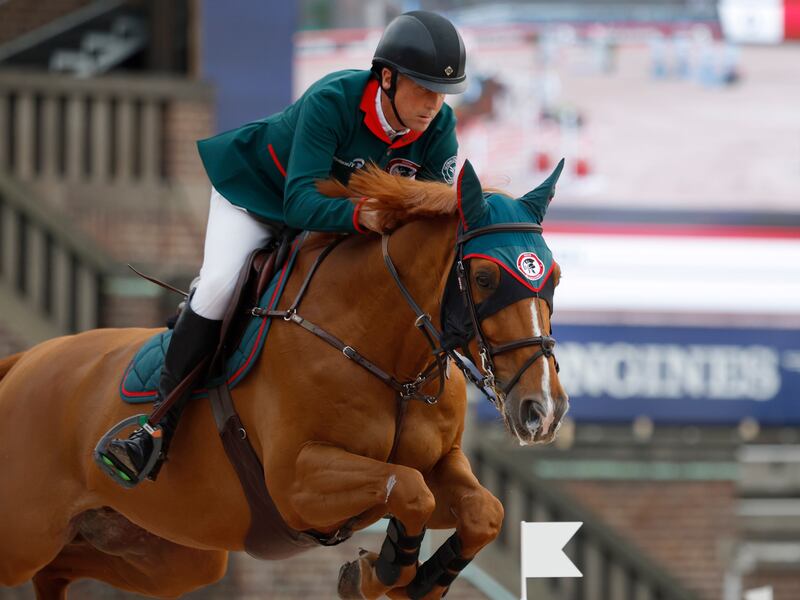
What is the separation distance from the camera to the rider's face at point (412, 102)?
4.67 meters

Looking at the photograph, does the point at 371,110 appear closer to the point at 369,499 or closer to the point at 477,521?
the point at 369,499

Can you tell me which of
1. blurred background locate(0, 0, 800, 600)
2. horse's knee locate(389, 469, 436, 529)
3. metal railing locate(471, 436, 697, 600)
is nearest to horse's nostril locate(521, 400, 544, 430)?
horse's knee locate(389, 469, 436, 529)

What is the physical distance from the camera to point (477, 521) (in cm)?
461

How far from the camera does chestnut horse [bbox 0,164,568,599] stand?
430 cm

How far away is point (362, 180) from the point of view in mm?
4699

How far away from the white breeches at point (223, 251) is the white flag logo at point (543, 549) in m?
1.31

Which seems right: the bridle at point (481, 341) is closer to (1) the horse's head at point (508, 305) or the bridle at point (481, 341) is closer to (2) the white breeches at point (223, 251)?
(1) the horse's head at point (508, 305)

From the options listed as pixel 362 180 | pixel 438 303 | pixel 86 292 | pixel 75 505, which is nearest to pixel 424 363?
pixel 438 303

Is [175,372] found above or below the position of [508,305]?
below

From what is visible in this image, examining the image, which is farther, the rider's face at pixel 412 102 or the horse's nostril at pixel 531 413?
the rider's face at pixel 412 102

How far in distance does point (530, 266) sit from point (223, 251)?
126 cm

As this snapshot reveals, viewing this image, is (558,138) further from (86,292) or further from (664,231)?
(86,292)

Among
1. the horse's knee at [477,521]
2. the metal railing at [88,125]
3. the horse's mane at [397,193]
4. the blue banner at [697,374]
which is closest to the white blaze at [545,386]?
the horse's mane at [397,193]

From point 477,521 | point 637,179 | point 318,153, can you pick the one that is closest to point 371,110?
point 318,153
